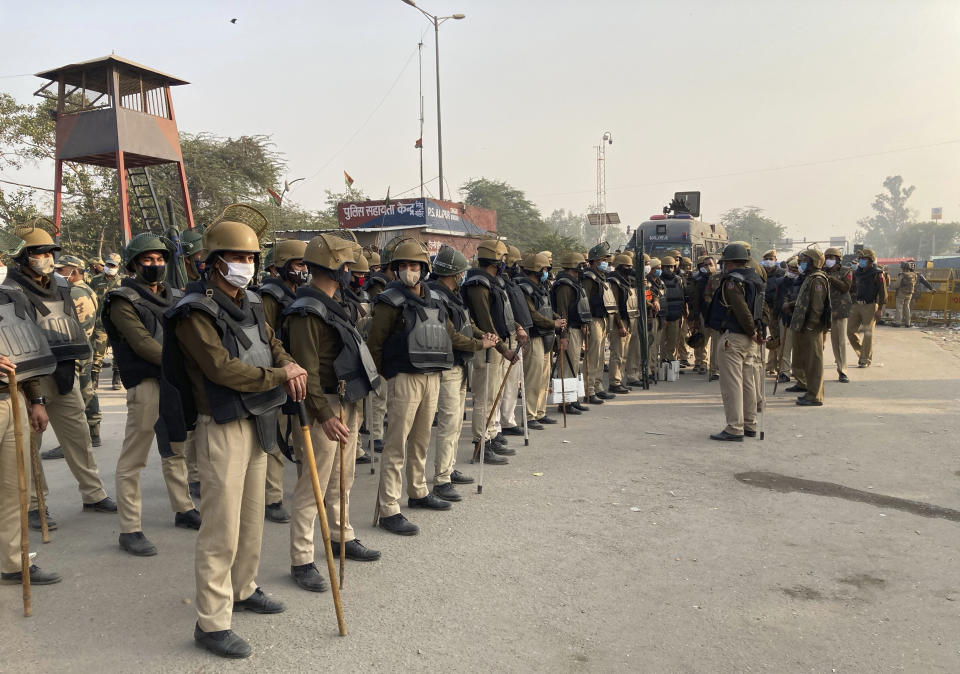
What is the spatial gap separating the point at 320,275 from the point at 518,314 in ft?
12.6

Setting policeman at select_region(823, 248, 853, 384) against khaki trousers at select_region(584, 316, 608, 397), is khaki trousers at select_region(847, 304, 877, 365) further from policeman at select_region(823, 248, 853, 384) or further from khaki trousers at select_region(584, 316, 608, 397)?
khaki trousers at select_region(584, 316, 608, 397)

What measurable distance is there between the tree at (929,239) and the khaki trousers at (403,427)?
135 meters

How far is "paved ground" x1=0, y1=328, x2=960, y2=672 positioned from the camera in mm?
3334

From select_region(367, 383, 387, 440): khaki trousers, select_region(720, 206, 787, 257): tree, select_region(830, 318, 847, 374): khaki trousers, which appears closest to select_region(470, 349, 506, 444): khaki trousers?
select_region(367, 383, 387, 440): khaki trousers

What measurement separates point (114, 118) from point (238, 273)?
15.5 metres

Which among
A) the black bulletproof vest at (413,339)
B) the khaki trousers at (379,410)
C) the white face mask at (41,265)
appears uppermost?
the white face mask at (41,265)

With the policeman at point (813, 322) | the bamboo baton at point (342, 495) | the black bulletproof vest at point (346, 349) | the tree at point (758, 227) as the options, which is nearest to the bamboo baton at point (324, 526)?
the bamboo baton at point (342, 495)

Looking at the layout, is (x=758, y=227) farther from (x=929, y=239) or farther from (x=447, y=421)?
(x=447, y=421)

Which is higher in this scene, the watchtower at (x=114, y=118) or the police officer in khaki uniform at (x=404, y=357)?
the watchtower at (x=114, y=118)

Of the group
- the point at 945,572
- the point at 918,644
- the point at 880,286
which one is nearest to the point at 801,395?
the point at 880,286

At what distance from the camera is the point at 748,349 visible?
7.74m

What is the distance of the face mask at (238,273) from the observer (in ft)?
11.2

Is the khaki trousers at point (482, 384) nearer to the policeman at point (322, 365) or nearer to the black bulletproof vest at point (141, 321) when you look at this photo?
the policeman at point (322, 365)

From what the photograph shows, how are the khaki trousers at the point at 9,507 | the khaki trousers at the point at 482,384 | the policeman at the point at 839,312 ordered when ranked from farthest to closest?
the policeman at the point at 839,312 < the khaki trousers at the point at 482,384 < the khaki trousers at the point at 9,507
